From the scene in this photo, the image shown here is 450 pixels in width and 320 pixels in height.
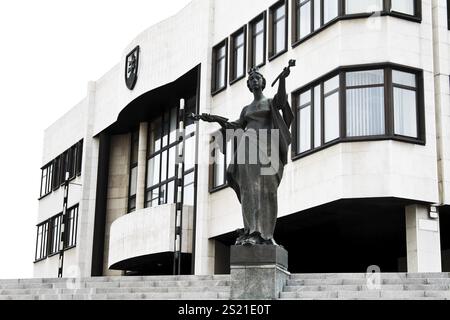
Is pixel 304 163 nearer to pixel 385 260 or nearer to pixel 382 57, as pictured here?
pixel 382 57

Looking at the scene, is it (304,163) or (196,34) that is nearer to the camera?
(304,163)

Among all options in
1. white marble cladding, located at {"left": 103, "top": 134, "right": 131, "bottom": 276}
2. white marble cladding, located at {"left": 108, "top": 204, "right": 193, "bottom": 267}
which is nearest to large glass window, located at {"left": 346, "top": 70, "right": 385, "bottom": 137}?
white marble cladding, located at {"left": 108, "top": 204, "right": 193, "bottom": 267}

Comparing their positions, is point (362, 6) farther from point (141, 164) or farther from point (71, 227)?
point (71, 227)

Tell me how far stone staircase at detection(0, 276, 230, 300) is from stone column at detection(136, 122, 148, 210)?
74.5 ft

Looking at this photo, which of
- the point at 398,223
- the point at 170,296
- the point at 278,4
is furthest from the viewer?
the point at 278,4

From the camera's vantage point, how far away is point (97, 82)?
47.5m

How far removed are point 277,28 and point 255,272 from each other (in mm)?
16656

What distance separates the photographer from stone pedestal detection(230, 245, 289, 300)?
49.6 feet

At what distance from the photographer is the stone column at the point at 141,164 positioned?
1674 inches

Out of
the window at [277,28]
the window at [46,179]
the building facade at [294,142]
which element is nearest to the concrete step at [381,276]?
the building facade at [294,142]

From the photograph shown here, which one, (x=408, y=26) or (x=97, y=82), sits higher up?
(x=97, y=82)

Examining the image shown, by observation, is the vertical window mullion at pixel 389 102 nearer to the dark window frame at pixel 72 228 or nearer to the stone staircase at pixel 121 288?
the stone staircase at pixel 121 288

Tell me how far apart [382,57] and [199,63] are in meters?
10.5

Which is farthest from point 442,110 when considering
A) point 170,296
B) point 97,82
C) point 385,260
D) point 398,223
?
point 97,82
